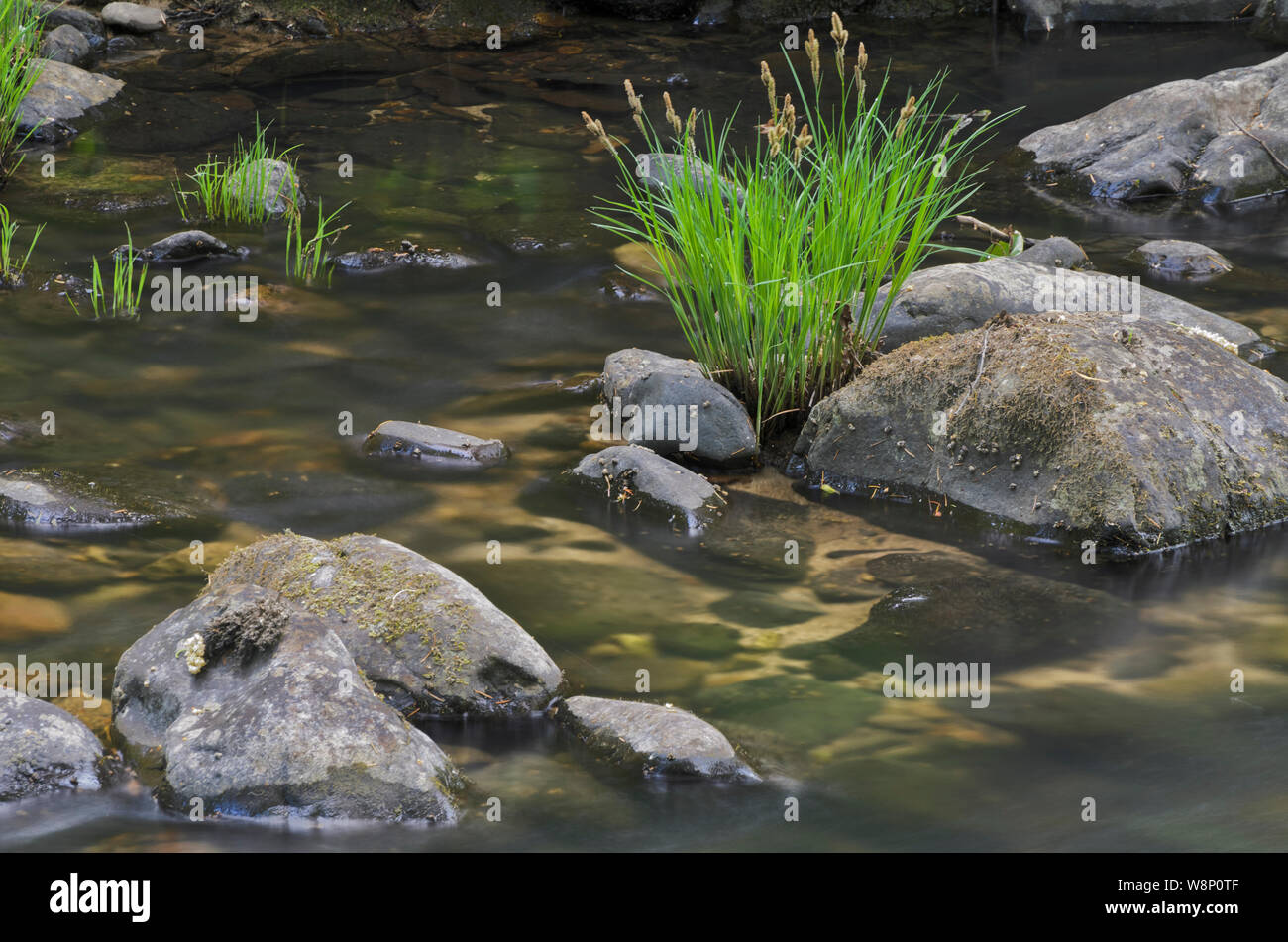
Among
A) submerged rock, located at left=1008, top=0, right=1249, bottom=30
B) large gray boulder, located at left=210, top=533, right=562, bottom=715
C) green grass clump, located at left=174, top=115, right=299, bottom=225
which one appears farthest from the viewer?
submerged rock, located at left=1008, top=0, right=1249, bottom=30

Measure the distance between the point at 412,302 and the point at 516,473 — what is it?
2.51m

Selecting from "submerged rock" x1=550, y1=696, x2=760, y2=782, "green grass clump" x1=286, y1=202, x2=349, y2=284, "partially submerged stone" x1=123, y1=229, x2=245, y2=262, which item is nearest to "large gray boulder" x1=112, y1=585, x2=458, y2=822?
"submerged rock" x1=550, y1=696, x2=760, y2=782

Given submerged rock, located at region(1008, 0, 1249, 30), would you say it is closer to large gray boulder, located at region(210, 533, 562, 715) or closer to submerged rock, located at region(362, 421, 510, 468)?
submerged rock, located at region(362, 421, 510, 468)

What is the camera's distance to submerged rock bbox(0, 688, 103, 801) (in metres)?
3.61

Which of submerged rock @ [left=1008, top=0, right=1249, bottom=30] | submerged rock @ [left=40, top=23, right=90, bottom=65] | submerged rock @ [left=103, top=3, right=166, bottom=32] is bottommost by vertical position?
submerged rock @ [left=40, top=23, right=90, bottom=65]

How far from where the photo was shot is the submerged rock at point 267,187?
9102 millimetres

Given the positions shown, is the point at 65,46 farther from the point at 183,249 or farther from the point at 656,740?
the point at 656,740

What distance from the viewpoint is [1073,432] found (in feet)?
17.4

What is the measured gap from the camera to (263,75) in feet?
43.0

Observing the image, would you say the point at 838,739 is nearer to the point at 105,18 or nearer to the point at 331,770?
the point at 331,770

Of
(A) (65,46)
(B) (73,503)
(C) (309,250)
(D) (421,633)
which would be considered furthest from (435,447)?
(A) (65,46)

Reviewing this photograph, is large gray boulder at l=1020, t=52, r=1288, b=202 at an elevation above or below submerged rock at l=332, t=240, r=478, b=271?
above

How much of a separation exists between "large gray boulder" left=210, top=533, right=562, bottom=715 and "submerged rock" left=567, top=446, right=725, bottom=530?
4.49 ft

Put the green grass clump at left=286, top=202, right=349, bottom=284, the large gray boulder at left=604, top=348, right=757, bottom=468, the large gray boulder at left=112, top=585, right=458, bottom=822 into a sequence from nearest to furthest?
the large gray boulder at left=112, top=585, right=458, bottom=822 < the large gray boulder at left=604, top=348, right=757, bottom=468 < the green grass clump at left=286, top=202, right=349, bottom=284
